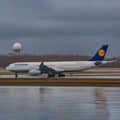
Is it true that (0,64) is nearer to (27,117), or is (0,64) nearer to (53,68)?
(53,68)

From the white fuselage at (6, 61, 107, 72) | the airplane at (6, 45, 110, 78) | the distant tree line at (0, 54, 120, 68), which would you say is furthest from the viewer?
the distant tree line at (0, 54, 120, 68)

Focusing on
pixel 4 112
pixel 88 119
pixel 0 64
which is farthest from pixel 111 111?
pixel 0 64

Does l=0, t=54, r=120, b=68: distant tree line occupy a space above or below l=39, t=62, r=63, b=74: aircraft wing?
above

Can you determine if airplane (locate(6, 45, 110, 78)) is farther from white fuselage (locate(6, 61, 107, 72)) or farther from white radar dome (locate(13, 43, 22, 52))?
white radar dome (locate(13, 43, 22, 52))

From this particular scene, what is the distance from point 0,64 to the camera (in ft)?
583

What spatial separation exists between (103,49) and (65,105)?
57574mm

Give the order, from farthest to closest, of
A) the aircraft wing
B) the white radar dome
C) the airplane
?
1. the white radar dome
2. the airplane
3. the aircraft wing

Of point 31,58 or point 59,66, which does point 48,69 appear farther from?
point 31,58

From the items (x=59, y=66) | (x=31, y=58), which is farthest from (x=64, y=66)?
(x=31, y=58)

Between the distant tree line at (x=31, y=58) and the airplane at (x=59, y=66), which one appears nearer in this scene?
the airplane at (x=59, y=66)

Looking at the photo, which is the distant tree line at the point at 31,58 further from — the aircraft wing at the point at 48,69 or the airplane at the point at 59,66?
the aircraft wing at the point at 48,69

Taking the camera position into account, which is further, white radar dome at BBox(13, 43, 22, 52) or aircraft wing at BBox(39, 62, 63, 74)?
white radar dome at BBox(13, 43, 22, 52)

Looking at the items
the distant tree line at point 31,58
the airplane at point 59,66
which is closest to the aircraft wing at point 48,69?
the airplane at point 59,66

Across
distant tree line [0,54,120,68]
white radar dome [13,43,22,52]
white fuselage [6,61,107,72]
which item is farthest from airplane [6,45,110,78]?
distant tree line [0,54,120,68]
